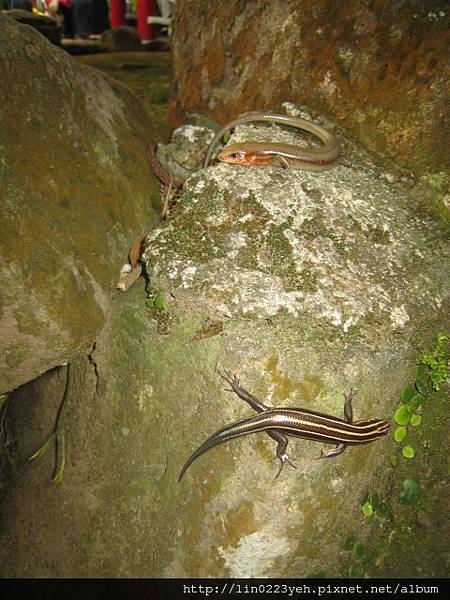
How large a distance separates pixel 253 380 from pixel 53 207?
5.23ft

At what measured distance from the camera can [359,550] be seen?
8.11 ft

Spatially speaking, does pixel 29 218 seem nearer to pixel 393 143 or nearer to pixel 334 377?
pixel 334 377

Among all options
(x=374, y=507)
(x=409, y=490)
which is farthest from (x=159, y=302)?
(x=409, y=490)

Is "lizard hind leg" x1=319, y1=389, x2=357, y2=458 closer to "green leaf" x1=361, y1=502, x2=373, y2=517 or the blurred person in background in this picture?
"green leaf" x1=361, y1=502, x2=373, y2=517

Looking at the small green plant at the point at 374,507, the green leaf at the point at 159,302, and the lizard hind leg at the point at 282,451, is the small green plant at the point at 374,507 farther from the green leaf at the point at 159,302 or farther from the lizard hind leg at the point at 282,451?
the green leaf at the point at 159,302

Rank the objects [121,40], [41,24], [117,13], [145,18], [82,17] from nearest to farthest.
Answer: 1. [41,24]
2. [121,40]
3. [82,17]
4. [145,18]
5. [117,13]

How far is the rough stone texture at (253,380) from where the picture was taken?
2.19 metres

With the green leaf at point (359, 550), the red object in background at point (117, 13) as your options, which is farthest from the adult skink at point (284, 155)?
the red object in background at point (117, 13)

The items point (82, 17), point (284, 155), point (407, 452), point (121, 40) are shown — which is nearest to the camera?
point (407, 452)

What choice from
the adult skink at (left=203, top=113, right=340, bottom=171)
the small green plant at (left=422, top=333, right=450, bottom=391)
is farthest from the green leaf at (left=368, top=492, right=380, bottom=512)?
the adult skink at (left=203, top=113, right=340, bottom=171)

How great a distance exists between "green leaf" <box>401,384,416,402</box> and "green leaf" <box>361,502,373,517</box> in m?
0.67

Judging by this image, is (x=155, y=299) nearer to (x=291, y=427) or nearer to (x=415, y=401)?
(x=291, y=427)

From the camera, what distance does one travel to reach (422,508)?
2.55m

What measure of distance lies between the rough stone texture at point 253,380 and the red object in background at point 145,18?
11.5m
